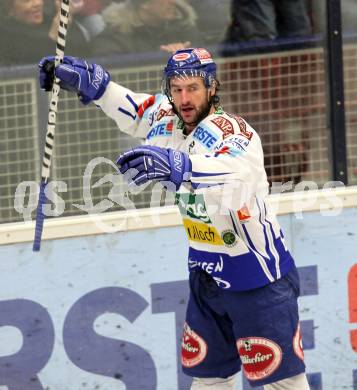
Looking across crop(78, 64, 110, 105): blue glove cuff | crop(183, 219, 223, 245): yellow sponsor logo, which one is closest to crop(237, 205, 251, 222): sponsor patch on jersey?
crop(183, 219, 223, 245): yellow sponsor logo

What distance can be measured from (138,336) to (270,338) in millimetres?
876

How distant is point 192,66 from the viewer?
5203mm

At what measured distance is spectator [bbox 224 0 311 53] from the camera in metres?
6.20

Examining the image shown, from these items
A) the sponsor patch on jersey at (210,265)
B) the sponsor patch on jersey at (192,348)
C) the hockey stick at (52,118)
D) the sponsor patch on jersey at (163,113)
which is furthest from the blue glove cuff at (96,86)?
the sponsor patch on jersey at (192,348)

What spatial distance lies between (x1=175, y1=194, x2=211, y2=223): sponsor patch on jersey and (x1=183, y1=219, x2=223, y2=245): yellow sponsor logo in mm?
34

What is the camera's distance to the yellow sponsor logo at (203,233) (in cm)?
533

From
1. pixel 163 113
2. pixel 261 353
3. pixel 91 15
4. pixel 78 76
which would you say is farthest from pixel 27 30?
pixel 261 353

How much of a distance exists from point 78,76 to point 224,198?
33.5 inches

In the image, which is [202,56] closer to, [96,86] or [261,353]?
[96,86]

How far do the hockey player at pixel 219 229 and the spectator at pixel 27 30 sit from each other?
441mm

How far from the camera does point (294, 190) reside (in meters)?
6.38

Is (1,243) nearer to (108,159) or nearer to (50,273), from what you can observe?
(50,273)

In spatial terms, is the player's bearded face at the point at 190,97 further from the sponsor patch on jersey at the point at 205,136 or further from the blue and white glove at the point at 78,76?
the blue and white glove at the point at 78,76

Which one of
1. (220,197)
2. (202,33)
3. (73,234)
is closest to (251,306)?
(220,197)
